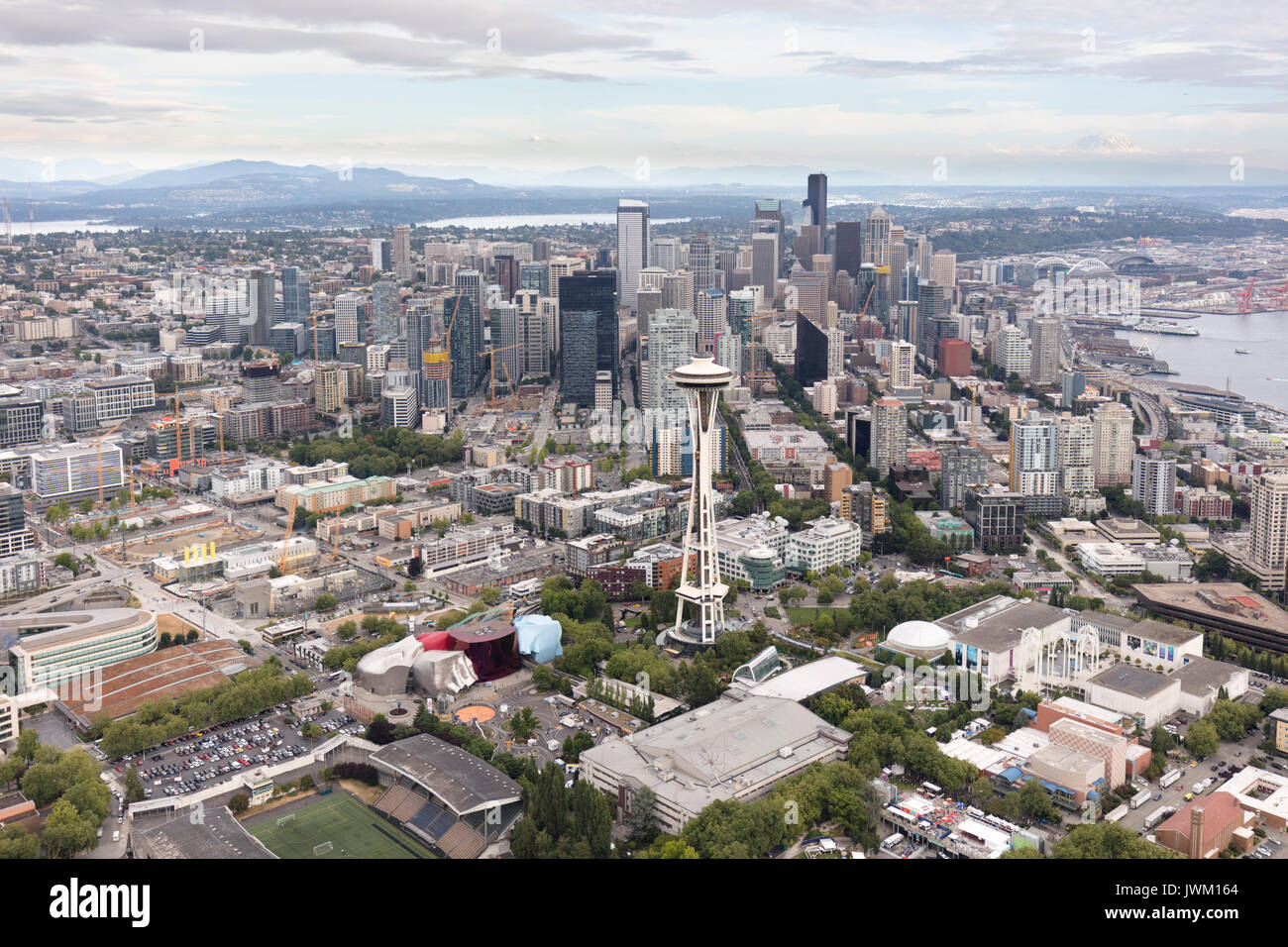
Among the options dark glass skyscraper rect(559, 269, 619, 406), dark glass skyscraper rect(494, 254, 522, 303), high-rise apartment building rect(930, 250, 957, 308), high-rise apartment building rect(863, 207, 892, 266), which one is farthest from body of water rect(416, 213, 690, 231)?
dark glass skyscraper rect(559, 269, 619, 406)

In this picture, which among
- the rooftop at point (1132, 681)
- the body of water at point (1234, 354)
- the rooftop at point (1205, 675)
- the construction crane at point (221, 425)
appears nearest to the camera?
the rooftop at point (1132, 681)

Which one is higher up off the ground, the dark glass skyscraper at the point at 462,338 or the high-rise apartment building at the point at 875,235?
the high-rise apartment building at the point at 875,235

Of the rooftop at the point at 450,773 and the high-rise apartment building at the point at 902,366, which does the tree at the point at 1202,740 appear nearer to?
the rooftop at the point at 450,773

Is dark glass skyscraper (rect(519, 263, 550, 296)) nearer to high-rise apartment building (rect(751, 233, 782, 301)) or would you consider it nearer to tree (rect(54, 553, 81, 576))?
high-rise apartment building (rect(751, 233, 782, 301))

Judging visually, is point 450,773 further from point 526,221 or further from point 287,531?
point 526,221

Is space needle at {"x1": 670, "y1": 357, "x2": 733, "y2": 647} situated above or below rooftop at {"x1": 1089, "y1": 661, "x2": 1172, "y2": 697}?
above

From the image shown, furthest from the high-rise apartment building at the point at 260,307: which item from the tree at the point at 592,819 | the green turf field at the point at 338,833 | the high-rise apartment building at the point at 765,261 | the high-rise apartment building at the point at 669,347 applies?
the tree at the point at 592,819
